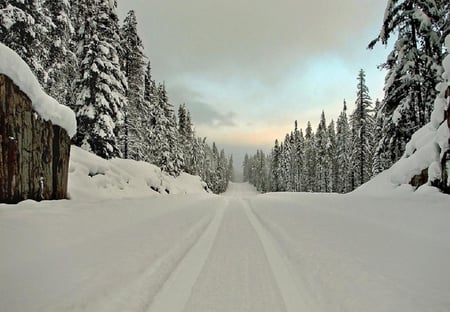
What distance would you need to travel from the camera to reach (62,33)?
17484 mm

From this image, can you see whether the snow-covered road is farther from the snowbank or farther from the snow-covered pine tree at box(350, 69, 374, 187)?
the snow-covered pine tree at box(350, 69, 374, 187)

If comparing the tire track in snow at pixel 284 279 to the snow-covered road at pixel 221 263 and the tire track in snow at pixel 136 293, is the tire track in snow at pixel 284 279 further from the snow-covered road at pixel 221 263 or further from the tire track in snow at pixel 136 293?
the tire track in snow at pixel 136 293

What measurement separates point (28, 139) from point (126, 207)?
12.8ft

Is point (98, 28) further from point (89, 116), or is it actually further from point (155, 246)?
point (155, 246)

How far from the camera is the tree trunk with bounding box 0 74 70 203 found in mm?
7605

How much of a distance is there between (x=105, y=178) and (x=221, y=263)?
11.9 metres

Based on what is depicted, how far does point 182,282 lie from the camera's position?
13.6 ft

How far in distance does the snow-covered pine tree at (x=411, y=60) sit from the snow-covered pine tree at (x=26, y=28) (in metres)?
16.5

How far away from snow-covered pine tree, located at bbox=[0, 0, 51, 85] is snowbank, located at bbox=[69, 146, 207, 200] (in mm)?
4980

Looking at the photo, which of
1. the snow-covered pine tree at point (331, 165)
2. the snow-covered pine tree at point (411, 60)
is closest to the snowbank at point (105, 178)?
the snow-covered pine tree at point (411, 60)

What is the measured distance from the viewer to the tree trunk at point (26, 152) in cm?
761

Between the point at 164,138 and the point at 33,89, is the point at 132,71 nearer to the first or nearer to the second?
the point at 164,138

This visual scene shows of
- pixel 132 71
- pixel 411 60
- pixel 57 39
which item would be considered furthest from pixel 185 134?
pixel 411 60

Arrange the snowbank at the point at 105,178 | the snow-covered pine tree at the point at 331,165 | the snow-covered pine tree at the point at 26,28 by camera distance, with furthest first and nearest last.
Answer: the snow-covered pine tree at the point at 331,165 < the snow-covered pine tree at the point at 26,28 < the snowbank at the point at 105,178
